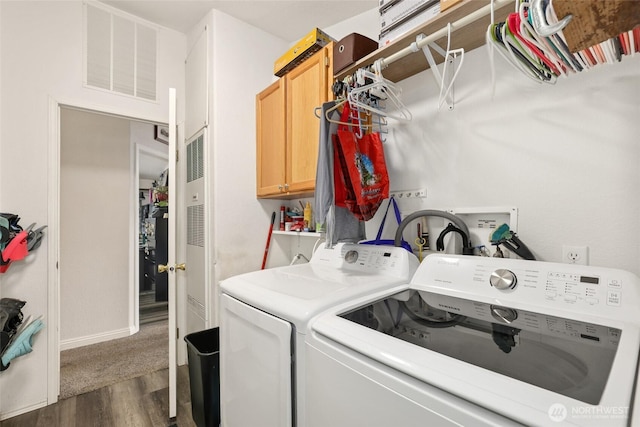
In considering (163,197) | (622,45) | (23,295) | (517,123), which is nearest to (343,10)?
(517,123)

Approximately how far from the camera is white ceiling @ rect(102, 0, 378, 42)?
2156 mm

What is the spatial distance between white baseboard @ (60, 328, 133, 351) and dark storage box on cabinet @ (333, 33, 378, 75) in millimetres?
3456

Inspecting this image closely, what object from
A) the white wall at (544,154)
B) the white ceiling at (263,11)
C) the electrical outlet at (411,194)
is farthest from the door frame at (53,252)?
the white wall at (544,154)

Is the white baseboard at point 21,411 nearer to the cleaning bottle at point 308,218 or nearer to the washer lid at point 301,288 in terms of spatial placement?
the washer lid at point 301,288

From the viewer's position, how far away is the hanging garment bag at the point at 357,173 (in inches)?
57.7

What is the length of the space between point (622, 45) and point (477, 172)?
67 cm

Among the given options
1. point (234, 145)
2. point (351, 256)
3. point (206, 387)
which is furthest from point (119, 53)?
point (206, 387)

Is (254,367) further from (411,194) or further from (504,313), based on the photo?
(411,194)

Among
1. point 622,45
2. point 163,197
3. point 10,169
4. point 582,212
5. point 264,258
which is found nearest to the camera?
point 622,45

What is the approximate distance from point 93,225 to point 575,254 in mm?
3922

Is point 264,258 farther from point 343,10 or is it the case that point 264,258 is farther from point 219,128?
point 343,10

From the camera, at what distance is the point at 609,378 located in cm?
57

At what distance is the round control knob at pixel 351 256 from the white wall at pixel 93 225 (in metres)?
2.80

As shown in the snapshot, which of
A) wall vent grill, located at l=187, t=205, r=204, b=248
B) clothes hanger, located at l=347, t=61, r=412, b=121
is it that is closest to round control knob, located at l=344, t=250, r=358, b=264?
clothes hanger, located at l=347, t=61, r=412, b=121
